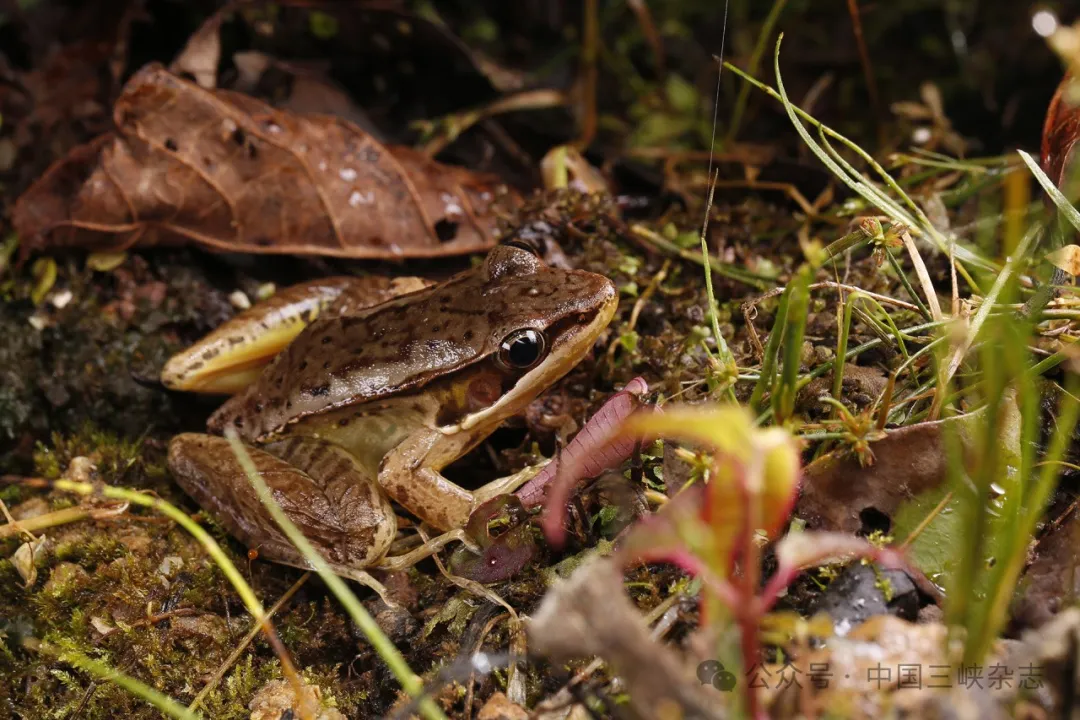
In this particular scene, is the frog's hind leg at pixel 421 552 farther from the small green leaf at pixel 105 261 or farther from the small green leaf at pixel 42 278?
the small green leaf at pixel 42 278

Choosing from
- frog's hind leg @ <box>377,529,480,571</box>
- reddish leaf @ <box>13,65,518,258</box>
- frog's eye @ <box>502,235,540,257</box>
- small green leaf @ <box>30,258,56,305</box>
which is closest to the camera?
frog's hind leg @ <box>377,529,480,571</box>

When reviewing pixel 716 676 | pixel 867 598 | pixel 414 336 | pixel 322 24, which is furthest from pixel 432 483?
pixel 322 24

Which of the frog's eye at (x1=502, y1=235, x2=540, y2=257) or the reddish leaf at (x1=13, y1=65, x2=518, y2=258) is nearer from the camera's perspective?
the frog's eye at (x1=502, y1=235, x2=540, y2=257)

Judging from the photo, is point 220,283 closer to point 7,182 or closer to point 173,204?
point 173,204

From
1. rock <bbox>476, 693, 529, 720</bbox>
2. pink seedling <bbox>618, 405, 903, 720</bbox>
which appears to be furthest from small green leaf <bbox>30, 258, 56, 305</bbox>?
pink seedling <bbox>618, 405, 903, 720</bbox>

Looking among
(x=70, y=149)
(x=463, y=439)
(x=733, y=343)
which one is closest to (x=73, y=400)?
(x=70, y=149)

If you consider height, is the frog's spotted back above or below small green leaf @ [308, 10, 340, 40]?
below

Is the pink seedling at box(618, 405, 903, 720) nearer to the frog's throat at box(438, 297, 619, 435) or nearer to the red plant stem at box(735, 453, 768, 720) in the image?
the red plant stem at box(735, 453, 768, 720)
